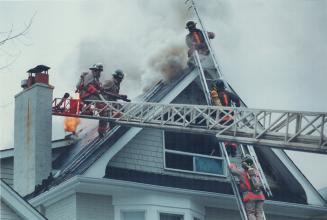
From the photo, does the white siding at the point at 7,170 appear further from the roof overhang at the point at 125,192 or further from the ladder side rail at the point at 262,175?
the ladder side rail at the point at 262,175

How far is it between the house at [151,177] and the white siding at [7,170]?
3 cm

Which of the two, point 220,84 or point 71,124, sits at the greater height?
point 71,124

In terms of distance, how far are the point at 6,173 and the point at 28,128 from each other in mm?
1340

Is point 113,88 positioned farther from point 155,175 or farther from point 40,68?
point 155,175

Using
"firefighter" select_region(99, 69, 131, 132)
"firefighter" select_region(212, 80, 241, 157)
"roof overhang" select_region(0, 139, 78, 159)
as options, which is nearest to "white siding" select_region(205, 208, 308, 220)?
"firefighter" select_region(212, 80, 241, 157)

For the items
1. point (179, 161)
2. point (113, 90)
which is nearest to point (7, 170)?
point (113, 90)

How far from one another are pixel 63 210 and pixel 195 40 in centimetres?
538

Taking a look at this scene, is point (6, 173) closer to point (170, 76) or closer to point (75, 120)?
point (75, 120)

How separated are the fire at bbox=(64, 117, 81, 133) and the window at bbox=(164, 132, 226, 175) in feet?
11.7

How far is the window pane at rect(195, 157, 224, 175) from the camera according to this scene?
17562 mm

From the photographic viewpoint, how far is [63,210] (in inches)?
637

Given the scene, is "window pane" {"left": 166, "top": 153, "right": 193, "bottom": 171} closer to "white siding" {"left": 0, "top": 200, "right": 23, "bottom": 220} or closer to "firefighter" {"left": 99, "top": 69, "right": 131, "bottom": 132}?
"firefighter" {"left": 99, "top": 69, "right": 131, "bottom": 132}

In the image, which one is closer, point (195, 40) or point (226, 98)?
point (226, 98)

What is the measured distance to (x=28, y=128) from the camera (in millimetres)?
17828
